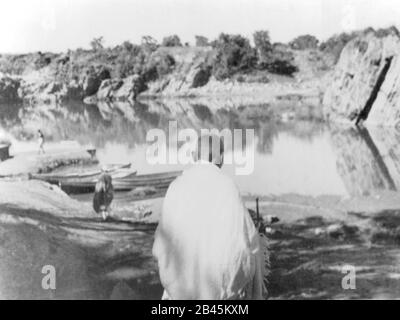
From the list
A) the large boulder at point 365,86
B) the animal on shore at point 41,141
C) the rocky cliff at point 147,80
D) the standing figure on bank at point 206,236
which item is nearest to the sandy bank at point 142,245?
the animal on shore at point 41,141

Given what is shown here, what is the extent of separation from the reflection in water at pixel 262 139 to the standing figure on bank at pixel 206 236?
1190 mm

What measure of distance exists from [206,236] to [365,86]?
2.03 meters

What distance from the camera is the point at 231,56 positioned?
13.3 ft

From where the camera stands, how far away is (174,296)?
8.86 feet

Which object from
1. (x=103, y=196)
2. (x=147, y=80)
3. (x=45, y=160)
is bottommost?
(x=103, y=196)

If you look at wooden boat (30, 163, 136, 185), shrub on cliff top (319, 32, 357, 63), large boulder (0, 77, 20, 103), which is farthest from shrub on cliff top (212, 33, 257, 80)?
large boulder (0, 77, 20, 103)

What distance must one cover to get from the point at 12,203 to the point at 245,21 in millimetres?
1974

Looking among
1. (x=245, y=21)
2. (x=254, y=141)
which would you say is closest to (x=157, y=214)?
(x=254, y=141)

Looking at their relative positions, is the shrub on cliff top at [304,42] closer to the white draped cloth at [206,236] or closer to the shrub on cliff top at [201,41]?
the shrub on cliff top at [201,41]

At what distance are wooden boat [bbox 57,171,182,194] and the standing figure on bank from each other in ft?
3.85

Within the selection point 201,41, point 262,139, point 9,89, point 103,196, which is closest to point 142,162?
point 103,196

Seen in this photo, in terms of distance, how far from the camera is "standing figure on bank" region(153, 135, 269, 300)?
8.34 ft

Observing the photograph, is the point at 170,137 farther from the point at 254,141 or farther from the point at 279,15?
the point at 279,15

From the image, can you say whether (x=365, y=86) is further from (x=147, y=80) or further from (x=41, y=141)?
(x=41, y=141)
